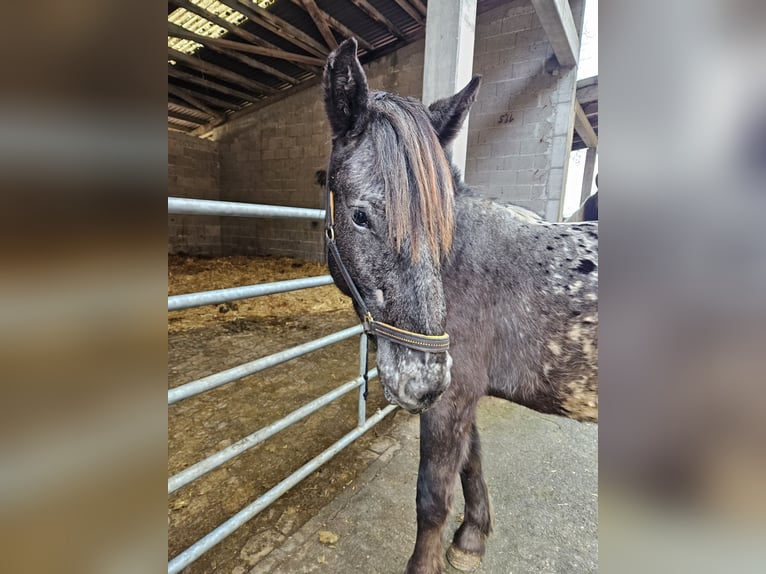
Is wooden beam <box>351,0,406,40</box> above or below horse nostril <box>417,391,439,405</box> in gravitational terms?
above

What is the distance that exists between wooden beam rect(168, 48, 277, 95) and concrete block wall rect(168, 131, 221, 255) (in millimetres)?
2238

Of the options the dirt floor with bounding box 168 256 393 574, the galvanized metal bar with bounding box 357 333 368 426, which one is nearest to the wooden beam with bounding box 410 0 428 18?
the dirt floor with bounding box 168 256 393 574

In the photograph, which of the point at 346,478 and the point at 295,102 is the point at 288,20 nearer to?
the point at 295,102

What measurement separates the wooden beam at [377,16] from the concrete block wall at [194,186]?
5.40 metres

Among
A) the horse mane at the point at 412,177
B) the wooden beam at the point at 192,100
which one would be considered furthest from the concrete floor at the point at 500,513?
the wooden beam at the point at 192,100

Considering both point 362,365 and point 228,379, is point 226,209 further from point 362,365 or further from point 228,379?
point 362,365

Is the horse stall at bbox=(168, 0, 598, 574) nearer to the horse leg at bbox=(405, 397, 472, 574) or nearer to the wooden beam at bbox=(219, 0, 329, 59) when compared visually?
the wooden beam at bbox=(219, 0, 329, 59)

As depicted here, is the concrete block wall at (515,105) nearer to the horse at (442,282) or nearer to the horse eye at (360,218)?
the horse at (442,282)

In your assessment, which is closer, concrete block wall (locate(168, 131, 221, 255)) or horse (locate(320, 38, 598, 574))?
horse (locate(320, 38, 598, 574))

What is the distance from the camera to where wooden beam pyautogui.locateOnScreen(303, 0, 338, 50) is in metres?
4.68

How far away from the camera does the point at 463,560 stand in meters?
1.30

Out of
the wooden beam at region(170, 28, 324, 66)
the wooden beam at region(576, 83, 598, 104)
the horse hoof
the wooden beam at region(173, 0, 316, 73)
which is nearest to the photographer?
the horse hoof
